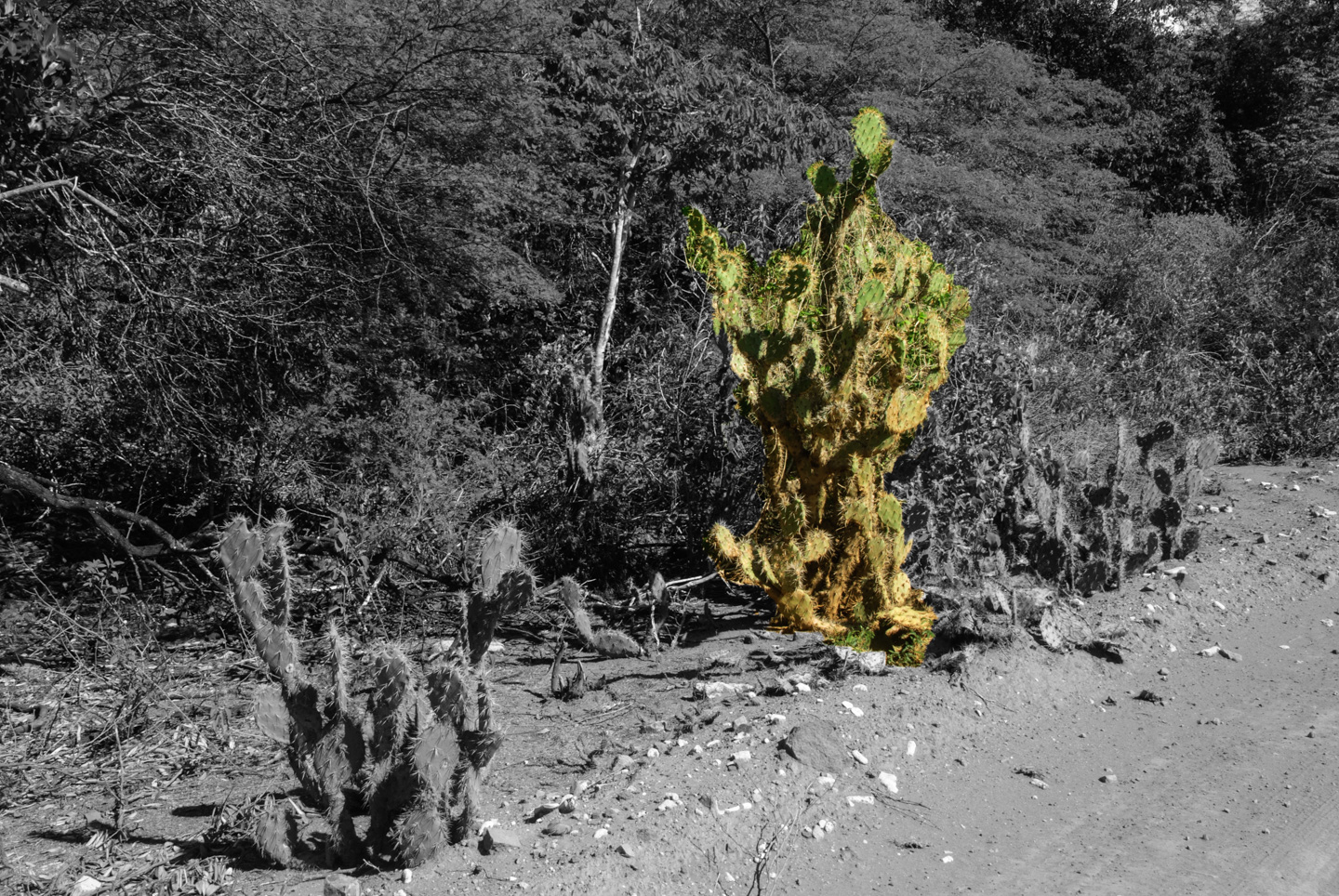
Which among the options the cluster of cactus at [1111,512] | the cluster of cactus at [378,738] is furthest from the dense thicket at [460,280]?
→ the cluster of cactus at [378,738]

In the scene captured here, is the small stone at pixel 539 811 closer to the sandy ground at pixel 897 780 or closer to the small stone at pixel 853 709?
the sandy ground at pixel 897 780

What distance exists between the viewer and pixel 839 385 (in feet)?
16.3

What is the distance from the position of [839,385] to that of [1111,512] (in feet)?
7.13

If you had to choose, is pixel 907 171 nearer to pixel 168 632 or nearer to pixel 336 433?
pixel 336 433

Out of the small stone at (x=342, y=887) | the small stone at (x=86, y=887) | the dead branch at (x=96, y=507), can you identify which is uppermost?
the dead branch at (x=96, y=507)

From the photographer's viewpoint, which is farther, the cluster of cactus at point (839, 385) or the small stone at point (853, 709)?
the cluster of cactus at point (839, 385)

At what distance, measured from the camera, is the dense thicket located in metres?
6.04

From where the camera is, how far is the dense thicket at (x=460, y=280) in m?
6.04

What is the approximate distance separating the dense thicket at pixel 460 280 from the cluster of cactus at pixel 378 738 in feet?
8.55

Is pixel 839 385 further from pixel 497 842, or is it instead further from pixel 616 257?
pixel 616 257

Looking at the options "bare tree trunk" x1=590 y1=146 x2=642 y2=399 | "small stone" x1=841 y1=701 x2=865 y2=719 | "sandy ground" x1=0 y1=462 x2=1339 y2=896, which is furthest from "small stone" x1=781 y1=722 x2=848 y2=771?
"bare tree trunk" x1=590 y1=146 x2=642 y2=399

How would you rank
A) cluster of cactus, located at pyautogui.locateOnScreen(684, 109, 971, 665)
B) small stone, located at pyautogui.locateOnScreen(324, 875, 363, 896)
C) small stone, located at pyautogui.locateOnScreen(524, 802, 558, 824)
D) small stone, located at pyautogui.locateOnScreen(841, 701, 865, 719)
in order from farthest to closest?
cluster of cactus, located at pyautogui.locateOnScreen(684, 109, 971, 665), small stone, located at pyautogui.locateOnScreen(841, 701, 865, 719), small stone, located at pyautogui.locateOnScreen(524, 802, 558, 824), small stone, located at pyautogui.locateOnScreen(324, 875, 363, 896)

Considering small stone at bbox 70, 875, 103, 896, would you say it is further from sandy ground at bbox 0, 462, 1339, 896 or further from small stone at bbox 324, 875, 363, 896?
small stone at bbox 324, 875, 363, 896

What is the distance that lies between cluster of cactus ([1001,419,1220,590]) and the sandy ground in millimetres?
348
